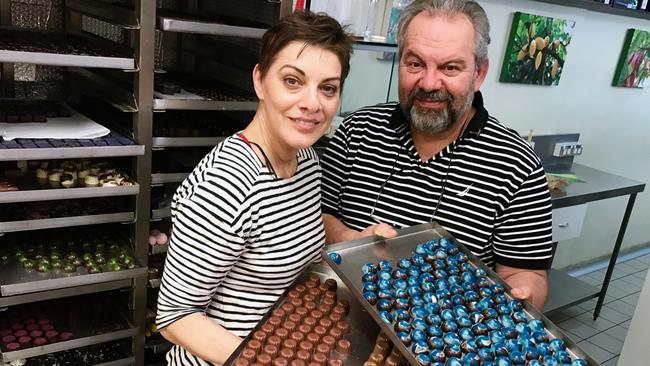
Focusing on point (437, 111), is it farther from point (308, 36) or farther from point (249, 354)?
point (249, 354)

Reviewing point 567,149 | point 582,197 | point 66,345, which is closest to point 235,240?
point 66,345

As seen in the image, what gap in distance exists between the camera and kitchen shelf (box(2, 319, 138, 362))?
1.78 m

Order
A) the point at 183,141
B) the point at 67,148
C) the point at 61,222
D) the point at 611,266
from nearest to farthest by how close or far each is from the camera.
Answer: the point at 67,148 < the point at 61,222 < the point at 183,141 < the point at 611,266

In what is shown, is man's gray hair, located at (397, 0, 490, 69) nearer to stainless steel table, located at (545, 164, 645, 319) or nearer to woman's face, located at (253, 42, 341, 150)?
woman's face, located at (253, 42, 341, 150)

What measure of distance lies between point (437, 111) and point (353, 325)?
2.04 ft

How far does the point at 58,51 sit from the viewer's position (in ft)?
5.32

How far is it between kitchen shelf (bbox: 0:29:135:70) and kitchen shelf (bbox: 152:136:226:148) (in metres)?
0.27

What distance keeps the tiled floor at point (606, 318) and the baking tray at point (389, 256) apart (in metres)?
2.14

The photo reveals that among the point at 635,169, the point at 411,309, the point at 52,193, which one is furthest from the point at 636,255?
the point at 52,193

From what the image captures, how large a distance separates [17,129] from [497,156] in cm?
146

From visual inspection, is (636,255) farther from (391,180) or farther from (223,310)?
(223,310)

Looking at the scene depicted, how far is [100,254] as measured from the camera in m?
1.97

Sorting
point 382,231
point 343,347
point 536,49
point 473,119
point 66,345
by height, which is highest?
point 536,49

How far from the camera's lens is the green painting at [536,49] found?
3.08m
